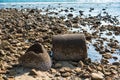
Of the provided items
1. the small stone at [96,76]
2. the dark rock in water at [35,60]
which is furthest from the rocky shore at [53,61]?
the dark rock in water at [35,60]

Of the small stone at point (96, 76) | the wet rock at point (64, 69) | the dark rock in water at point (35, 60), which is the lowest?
the small stone at point (96, 76)

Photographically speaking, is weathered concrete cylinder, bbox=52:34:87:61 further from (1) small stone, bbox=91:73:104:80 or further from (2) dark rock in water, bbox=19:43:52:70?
(1) small stone, bbox=91:73:104:80

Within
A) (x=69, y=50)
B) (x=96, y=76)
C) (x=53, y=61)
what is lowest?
(x=96, y=76)

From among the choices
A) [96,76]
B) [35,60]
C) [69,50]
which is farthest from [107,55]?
[35,60]

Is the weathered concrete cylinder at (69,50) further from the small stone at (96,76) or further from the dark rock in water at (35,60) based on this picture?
the small stone at (96,76)

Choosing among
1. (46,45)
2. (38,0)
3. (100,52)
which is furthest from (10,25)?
(38,0)

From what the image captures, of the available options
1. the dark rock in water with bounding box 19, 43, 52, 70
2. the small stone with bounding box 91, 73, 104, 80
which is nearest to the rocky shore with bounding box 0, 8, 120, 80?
the small stone with bounding box 91, 73, 104, 80

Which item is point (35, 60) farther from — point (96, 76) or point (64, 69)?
point (96, 76)

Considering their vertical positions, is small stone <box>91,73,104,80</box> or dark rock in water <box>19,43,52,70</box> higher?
dark rock in water <box>19,43,52,70</box>

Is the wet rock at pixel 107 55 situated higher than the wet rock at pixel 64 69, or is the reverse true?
the wet rock at pixel 64 69

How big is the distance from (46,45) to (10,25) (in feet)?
15.8

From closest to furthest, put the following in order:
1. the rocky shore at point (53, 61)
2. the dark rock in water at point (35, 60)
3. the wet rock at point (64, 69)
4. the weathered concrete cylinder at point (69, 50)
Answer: the rocky shore at point (53, 61), the dark rock in water at point (35, 60), the wet rock at point (64, 69), the weathered concrete cylinder at point (69, 50)

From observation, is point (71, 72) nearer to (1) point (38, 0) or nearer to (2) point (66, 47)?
(2) point (66, 47)

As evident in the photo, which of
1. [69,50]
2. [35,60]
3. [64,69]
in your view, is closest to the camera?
[35,60]
